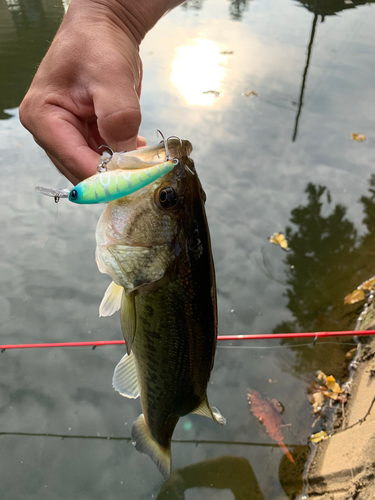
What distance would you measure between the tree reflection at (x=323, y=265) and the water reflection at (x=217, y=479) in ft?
3.70

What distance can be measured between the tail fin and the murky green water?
998 millimetres

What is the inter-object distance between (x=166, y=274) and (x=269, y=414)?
2.41 metres

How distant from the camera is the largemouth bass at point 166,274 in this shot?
4.46 ft

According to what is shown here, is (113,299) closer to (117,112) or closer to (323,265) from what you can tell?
(117,112)

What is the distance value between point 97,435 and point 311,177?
15.6 feet

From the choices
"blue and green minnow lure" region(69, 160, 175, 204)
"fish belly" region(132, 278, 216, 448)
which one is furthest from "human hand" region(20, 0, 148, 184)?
"fish belly" region(132, 278, 216, 448)

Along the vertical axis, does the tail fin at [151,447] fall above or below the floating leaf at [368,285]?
above

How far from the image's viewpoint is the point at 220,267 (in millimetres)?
4188

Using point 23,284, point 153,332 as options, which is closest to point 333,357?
point 153,332

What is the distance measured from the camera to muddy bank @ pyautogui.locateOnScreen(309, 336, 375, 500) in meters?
2.39

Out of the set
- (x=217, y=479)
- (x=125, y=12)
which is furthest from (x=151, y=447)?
(x=125, y=12)

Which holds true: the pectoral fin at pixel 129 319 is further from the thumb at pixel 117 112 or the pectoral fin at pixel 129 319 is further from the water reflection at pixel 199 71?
the water reflection at pixel 199 71

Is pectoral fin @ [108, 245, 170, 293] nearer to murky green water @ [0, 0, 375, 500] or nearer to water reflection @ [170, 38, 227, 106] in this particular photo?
murky green water @ [0, 0, 375, 500]

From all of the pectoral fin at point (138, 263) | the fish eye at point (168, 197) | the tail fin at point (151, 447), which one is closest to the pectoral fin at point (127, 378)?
the tail fin at point (151, 447)
